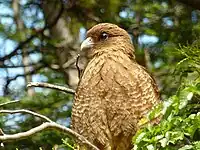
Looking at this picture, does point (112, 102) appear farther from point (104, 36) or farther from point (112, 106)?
point (104, 36)

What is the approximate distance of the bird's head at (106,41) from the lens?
5301 mm

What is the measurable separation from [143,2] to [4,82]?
1646mm

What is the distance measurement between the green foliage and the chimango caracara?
3.53 ft

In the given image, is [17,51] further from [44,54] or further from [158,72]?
[158,72]

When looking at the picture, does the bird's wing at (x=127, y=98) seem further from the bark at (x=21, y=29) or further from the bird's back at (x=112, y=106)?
the bark at (x=21, y=29)

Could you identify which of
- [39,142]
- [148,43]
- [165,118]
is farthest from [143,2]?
[165,118]

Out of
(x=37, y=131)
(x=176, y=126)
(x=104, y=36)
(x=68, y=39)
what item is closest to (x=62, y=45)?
(x=68, y=39)

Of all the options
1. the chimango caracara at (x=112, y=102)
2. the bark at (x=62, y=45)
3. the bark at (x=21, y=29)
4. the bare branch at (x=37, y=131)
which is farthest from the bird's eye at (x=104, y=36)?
the bark at (x=21, y=29)

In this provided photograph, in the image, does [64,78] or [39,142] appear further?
[64,78]

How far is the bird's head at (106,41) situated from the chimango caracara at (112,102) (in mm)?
280

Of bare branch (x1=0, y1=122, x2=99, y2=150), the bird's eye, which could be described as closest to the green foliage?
bare branch (x1=0, y1=122, x2=99, y2=150)

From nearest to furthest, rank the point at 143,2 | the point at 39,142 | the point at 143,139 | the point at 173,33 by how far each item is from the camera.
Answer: the point at 143,139 < the point at 39,142 < the point at 173,33 < the point at 143,2

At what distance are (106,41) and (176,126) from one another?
193cm

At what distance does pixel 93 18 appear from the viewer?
758cm
